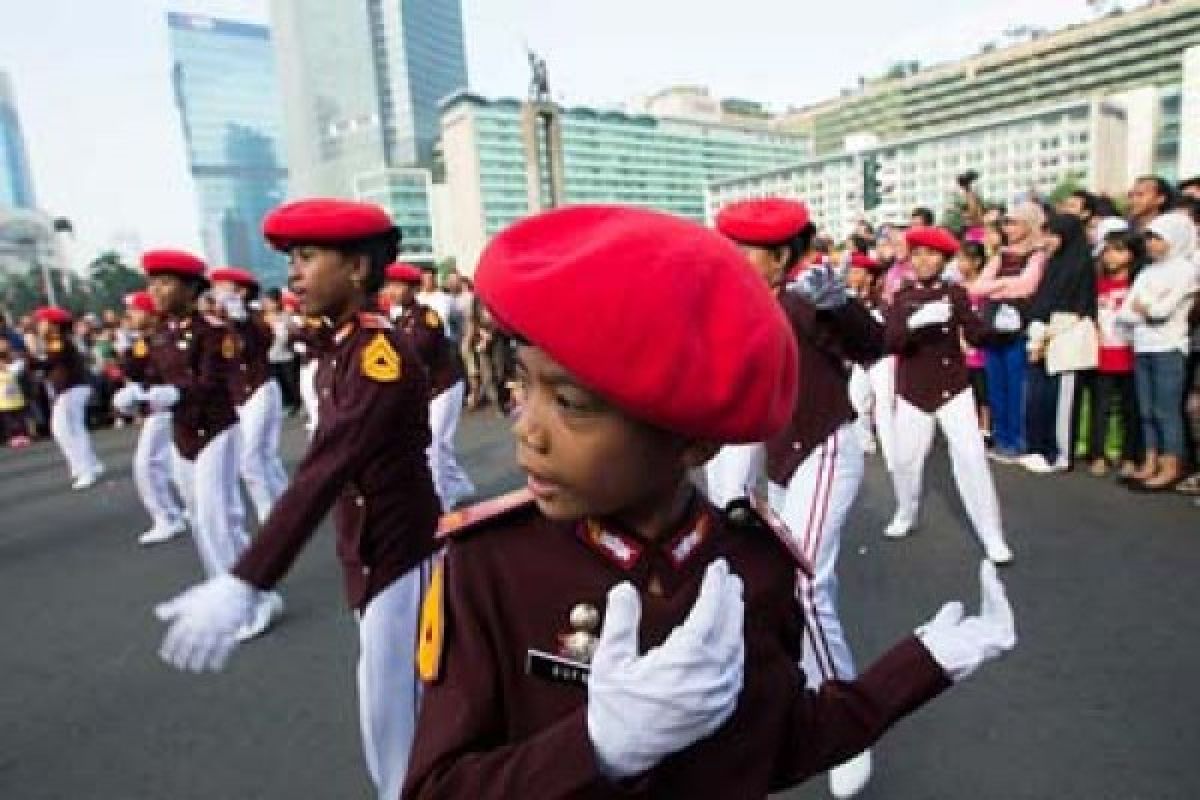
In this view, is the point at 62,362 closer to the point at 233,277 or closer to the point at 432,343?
the point at 233,277

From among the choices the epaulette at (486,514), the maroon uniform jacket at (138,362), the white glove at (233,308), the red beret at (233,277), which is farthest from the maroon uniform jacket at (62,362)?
the epaulette at (486,514)

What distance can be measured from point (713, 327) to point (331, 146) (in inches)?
5360

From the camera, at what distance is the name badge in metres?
0.96

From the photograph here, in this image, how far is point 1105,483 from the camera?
19.3 feet

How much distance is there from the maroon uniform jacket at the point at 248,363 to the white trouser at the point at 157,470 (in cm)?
102

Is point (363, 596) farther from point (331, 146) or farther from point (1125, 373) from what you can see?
point (331, 146)

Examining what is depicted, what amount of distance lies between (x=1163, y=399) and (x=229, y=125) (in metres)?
155

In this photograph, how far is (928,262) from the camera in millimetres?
4645

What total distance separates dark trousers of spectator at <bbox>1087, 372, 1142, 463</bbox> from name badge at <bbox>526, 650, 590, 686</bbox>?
620cm

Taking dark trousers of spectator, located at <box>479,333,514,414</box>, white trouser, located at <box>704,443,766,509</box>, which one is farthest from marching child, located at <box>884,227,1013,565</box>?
dark trousers of spectator, located at <box>479,333,514,414</box>

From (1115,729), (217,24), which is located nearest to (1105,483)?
(1115,729)

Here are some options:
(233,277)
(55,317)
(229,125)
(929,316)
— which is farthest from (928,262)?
(229,125)

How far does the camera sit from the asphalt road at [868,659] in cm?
274

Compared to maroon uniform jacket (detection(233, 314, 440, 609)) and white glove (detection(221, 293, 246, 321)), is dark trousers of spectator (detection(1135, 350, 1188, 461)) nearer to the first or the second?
maroon uniform jacket (detection(233, 314, 440, 609))
